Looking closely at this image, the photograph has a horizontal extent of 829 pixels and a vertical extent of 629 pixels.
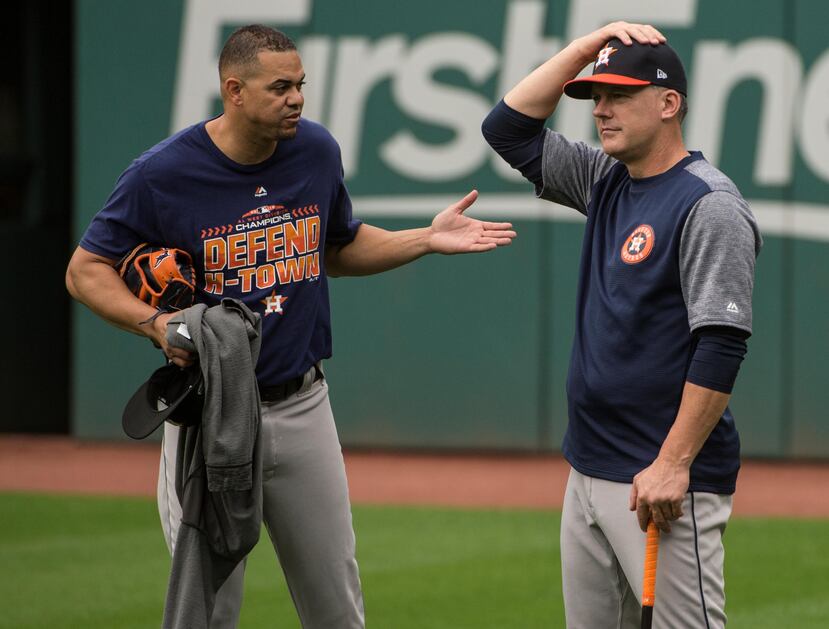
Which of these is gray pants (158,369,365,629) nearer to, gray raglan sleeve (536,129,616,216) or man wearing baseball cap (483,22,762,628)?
man wearing baseball cap (483,22,762,628)

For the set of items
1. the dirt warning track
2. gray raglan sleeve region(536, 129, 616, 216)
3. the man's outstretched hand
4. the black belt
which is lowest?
the dirt warning track

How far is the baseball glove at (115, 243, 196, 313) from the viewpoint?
13.8 ft

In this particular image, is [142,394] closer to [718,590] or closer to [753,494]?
[718,590]

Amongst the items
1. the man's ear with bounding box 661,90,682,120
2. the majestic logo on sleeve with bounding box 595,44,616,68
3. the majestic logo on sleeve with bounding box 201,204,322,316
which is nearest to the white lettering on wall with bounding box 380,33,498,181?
the majestic logo on sleeve with bounding box 201,204,322,316

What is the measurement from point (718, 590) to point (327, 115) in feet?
24.4

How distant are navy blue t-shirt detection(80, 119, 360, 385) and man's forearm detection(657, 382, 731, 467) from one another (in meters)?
1.31

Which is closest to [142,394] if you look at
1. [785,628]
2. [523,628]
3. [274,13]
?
[523,628]

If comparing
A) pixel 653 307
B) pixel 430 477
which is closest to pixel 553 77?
pixel 653 307

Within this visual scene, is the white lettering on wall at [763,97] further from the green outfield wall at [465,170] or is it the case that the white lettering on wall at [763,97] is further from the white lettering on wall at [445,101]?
the white lettering on wall at [445,101]

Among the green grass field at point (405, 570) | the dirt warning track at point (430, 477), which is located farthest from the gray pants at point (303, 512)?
the dirt warning track at point (430, 477)

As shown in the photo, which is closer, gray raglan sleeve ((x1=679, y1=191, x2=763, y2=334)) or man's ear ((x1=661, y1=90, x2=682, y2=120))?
gray raglan sleeve ((x1=679, y1=191, x2=763, y2=334))

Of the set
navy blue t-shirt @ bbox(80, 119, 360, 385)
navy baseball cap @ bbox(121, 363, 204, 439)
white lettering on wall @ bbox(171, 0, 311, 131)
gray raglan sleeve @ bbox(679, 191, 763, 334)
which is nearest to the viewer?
gray raglan sleeve @ bbox(679, 191, 763, 334)

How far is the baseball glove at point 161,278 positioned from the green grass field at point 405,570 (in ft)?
7.81

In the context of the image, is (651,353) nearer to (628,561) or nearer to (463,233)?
(628,561)
